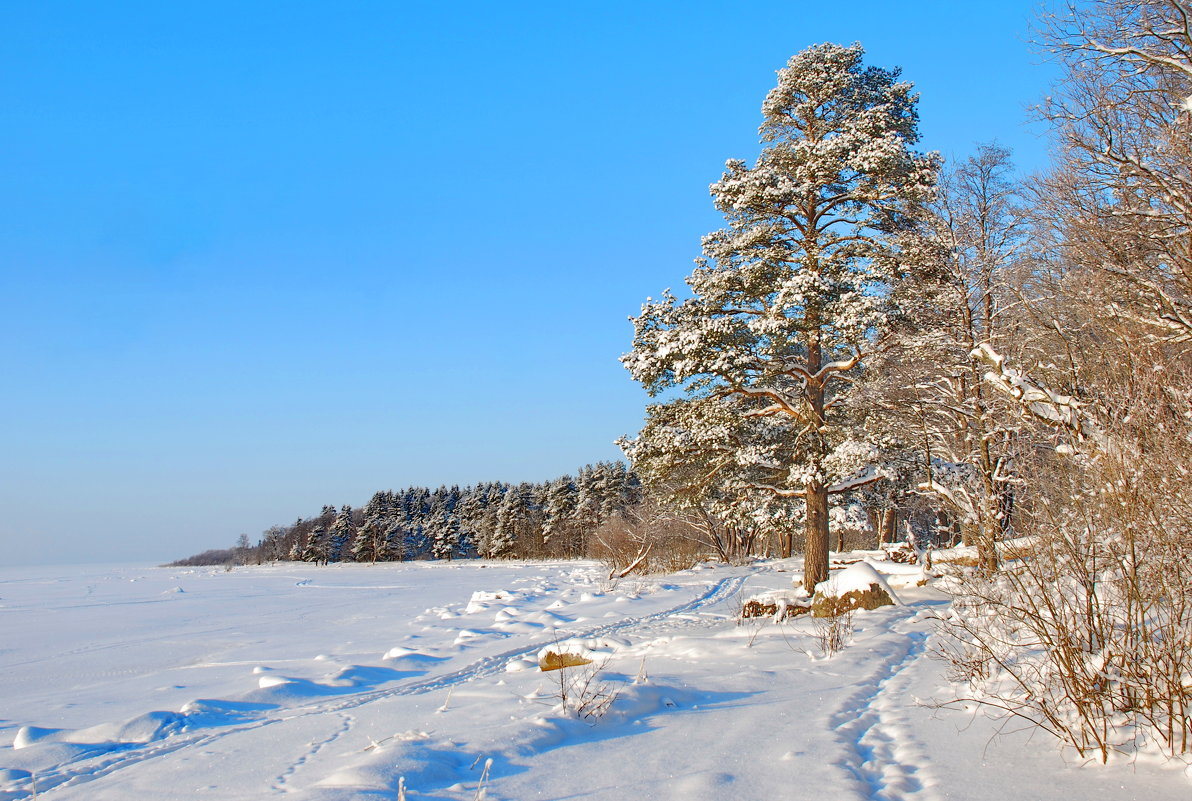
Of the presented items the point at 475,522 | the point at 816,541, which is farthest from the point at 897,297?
the point at 475,522

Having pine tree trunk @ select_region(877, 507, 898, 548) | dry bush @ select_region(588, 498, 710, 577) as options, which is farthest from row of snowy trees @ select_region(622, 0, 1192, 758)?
pine tree trunk @ select_region(877, 507, 898, 548)

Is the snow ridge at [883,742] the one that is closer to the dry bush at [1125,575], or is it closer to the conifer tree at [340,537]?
the dry bush at [1125,575]

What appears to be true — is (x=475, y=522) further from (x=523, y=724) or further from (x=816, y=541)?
(x=523, y=724)

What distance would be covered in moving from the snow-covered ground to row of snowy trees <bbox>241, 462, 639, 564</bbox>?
41.6m

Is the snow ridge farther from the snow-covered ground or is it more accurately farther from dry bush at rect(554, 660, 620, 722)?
dry bush at rect(554, 660, 620, 722)

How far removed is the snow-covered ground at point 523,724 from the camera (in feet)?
12.9

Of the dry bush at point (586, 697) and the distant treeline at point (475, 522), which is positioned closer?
the dry bush at point (586, 697)

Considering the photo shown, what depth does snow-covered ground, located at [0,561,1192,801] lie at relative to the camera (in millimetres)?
3932

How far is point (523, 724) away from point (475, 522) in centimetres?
6738

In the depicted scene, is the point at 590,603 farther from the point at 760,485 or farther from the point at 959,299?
the point at 959,299

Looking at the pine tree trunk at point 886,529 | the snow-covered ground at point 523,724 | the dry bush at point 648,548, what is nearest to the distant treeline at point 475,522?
the dry bush at point 648,548

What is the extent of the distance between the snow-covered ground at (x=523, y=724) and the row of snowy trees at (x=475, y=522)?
41.6 m

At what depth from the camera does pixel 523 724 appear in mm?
4965

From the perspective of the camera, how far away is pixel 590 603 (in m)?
15.9
